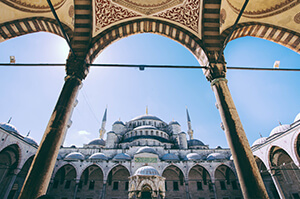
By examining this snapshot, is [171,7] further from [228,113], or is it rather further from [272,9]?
[228,113]

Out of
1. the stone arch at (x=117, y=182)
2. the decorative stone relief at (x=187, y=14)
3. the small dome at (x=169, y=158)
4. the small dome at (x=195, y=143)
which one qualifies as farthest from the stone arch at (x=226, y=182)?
the decorative stone relief at (x=187, y=14)

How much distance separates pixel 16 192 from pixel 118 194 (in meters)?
10.2

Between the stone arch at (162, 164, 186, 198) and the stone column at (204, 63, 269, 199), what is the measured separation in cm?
1625

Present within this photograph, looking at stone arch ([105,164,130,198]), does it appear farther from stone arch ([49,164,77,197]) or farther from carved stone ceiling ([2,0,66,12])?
Answer: carved stone ceiling ([2,0,66,12])

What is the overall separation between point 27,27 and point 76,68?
120 inches

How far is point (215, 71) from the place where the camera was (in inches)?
197

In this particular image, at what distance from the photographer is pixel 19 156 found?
13.5 m

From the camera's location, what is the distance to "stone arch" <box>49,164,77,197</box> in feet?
58.4

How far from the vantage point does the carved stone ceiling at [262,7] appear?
5957 millimetres

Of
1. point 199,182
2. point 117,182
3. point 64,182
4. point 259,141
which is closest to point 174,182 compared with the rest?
point 199,182

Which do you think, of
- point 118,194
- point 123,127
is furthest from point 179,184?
point 123,127

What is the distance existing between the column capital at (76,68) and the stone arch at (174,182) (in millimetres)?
17056

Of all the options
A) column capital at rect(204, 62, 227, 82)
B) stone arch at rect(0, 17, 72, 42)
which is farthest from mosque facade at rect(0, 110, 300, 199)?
column capital at rect(204, 62, 227, 82)

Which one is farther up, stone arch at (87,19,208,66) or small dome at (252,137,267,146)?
small dome at (252,137,267,146)
